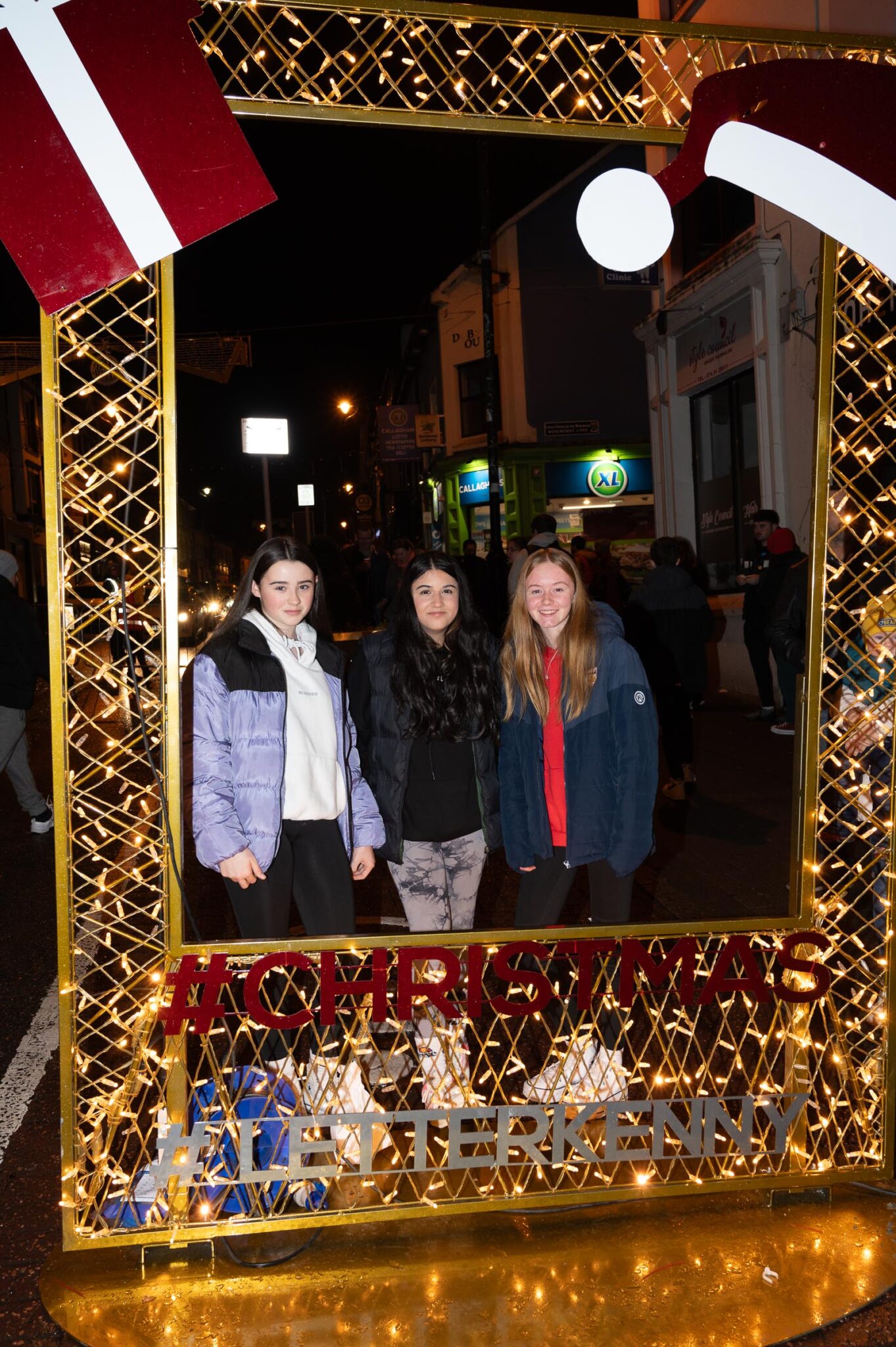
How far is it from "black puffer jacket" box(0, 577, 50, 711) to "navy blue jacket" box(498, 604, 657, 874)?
16.0 ft

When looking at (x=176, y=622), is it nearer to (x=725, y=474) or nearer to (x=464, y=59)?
(x=464, y=59)

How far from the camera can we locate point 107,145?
9.45ft

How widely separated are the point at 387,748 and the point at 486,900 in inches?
115

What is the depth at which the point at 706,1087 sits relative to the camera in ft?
13.9

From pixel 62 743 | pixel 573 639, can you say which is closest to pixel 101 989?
pixel 62 743

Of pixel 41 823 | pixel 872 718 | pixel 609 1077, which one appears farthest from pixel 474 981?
pixel 41 823

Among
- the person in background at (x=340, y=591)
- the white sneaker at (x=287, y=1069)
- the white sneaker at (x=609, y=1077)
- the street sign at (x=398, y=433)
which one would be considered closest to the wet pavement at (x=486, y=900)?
the white sneaker at (x=609, y=1077)

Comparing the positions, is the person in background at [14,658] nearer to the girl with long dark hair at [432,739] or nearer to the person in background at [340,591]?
the girl with long dark hair at [432,739]

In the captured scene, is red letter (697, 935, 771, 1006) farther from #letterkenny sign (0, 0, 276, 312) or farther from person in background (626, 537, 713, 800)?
person in background (626, 537, 713, 800)

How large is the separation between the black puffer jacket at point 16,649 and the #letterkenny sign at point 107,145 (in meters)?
5.07

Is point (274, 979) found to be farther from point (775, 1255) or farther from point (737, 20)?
point (737, 20)

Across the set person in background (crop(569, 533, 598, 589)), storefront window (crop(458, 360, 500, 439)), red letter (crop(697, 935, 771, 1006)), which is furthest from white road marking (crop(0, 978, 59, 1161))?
storefront window (crop(458, 360, 500, 439))

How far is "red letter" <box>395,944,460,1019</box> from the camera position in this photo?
3199 millimetres

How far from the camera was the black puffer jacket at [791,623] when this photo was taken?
19.3 ft
